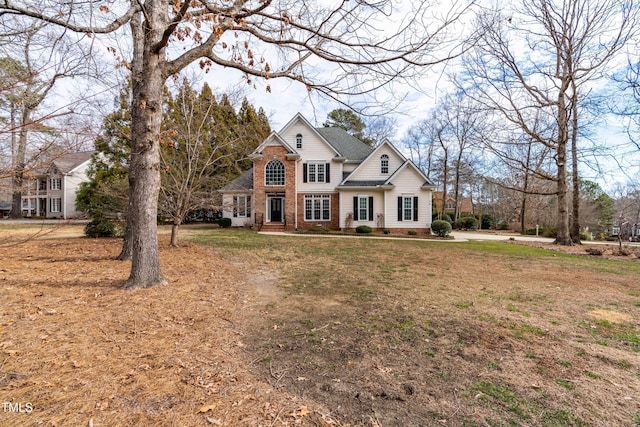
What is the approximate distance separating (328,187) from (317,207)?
5.68 feet

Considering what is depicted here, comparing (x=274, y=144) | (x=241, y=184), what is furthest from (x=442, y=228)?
(x=241, y=184)

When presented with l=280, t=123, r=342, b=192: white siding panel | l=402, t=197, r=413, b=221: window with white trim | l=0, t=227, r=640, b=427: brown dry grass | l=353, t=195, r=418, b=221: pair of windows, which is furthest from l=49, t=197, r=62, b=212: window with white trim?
l=402, t=197, r=413, b=221: window with white trim

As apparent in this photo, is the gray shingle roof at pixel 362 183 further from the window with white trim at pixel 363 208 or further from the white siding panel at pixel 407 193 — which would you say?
the white siding panel at pixel 407 193

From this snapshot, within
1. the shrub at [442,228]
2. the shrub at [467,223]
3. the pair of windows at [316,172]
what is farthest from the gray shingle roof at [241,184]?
the shrub at [467,223]

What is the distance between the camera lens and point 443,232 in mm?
19047

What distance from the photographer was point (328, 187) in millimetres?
21750

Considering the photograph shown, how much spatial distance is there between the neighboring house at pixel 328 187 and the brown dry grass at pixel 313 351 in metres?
14.6

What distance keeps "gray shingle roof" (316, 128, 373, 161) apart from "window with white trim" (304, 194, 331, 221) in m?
4.02

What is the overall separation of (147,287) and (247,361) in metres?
3.28

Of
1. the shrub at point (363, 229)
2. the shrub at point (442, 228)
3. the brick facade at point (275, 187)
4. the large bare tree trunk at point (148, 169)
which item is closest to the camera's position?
the large bare tree trunk at point (148, 169)

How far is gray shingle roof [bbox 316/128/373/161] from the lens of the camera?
23594mm

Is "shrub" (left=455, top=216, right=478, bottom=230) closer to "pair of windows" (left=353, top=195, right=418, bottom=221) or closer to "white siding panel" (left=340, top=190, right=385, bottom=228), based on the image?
"pair of windows" (left=353, top=195, right=418, bottom=221)

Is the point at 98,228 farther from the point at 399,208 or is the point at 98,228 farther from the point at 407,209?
the point at 407,209

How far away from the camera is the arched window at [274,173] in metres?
21.3
